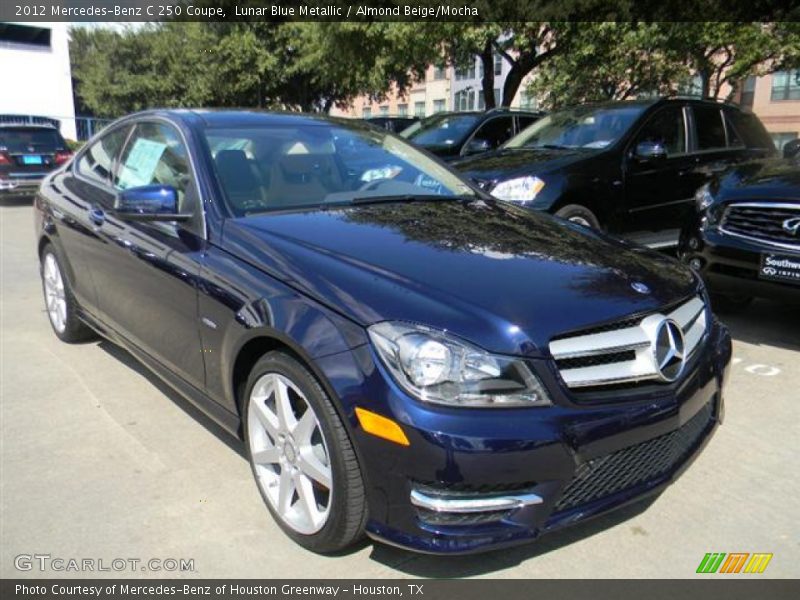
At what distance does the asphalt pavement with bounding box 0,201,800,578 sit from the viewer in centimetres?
255

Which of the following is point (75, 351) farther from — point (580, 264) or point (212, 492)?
point (580, 264)

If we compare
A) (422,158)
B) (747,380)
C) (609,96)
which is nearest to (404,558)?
(422,158)

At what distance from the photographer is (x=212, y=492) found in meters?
3.04

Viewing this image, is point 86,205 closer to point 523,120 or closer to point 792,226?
point 792,226

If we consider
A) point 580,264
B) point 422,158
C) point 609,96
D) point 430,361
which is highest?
point 609,96

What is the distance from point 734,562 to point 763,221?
2.85 metres

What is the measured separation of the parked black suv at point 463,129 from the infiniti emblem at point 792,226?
5425mm

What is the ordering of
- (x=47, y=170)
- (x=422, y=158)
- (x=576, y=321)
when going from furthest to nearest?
1. (x=47, y=170)
2. (x=422, y=158)
3. (x=576, y=321)

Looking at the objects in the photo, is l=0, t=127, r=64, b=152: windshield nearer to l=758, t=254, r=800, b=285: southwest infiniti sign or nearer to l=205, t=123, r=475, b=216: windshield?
l=205, t=123, r=475, b=216: windshield

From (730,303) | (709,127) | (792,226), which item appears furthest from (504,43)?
(792,226)

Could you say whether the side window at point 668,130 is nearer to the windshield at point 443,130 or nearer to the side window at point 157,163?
the windshield at point 443,130

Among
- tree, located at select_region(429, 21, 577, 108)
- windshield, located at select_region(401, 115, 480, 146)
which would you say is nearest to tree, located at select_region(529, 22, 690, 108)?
tree, located at select_region(429, 21, 577, 108)

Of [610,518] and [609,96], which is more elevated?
[609,96]

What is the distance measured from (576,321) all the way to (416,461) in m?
0.70
